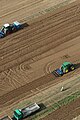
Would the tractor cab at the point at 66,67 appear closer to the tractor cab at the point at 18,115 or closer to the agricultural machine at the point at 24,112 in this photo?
the agricultural machine at the point at 24,112

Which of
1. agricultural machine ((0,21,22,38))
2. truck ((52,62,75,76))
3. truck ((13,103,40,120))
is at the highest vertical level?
agricultural machine ((0,21,22,38))

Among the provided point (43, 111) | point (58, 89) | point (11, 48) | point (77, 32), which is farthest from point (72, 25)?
point (43, 111)

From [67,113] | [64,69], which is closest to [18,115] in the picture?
[67,113]

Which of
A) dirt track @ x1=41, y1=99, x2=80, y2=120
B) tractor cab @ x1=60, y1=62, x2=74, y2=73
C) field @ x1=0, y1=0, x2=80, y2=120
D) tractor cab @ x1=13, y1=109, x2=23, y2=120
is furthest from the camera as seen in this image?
tractor cab @ x1=60, y1=62, x2=74, y2=73

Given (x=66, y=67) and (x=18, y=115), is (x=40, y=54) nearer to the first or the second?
(x=66, y=67)

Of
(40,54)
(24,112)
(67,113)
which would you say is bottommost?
(67,113)

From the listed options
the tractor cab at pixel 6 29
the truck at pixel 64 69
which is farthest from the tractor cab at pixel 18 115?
the tractor cab at pixel 6 29

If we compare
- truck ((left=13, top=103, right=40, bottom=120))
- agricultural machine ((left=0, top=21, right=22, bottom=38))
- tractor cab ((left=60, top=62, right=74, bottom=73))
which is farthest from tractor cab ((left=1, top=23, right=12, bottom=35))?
truck ((left=13, top=103, right=40, bottom=120))

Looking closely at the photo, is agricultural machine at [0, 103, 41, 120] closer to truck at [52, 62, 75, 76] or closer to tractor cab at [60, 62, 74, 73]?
truck at [52, 62, 75, 76]

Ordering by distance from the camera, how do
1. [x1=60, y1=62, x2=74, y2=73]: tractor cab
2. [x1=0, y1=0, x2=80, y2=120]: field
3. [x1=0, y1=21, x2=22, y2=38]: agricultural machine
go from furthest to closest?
[x1=0, y1=21, x2=22, y2=38]: agricultural machine, [x1=60, y1=62, x2=74, y2=73]: tractor cab, [x1=0, y1=0, x2=80, y2=120]: field
